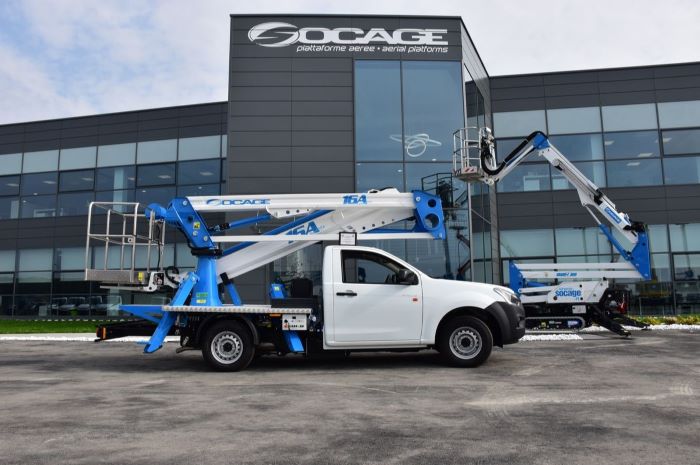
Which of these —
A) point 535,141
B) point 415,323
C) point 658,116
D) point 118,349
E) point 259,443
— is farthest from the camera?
point 658,116

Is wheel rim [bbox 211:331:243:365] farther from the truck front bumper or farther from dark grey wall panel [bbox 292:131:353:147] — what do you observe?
dark grey wall panel [bbox 292:131:353:147]

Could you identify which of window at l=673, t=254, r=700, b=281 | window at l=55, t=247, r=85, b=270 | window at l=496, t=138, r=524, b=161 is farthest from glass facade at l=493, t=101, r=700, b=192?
window at l=55, t=247, r=85, b=270

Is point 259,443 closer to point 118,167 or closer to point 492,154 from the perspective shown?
point 492,154

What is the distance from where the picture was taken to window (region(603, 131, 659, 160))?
21656 mm

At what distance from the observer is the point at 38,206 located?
88.4ft

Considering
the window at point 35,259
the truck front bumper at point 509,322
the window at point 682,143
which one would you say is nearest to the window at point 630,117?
the window at point 682,143

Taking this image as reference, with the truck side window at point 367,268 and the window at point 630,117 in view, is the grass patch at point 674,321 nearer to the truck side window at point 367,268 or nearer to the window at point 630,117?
the window at point 630,117

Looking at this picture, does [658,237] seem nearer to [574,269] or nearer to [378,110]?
[574,269]

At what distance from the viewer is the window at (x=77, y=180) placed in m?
26.2

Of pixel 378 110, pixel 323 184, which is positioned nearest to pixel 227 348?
pixel 323 184

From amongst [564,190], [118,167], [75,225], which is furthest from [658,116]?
[75,225]

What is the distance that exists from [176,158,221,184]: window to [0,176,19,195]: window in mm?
9538

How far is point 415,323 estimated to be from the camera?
8734mm

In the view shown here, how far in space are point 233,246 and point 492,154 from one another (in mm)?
7060
